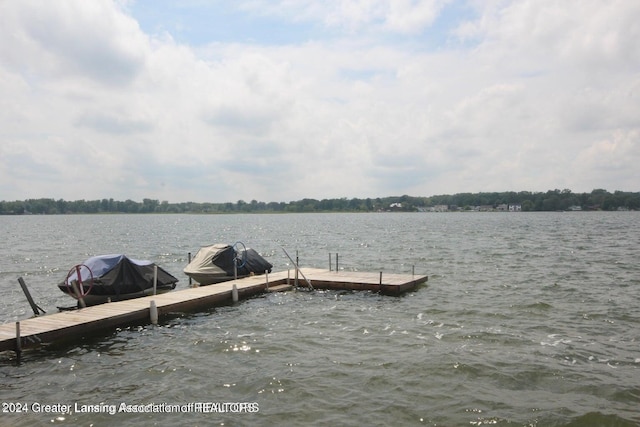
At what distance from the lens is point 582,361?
13.8 m

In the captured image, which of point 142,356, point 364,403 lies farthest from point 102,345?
point 364,403

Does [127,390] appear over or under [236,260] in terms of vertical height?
under

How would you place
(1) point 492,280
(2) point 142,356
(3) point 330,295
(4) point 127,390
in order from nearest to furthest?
(4) point 127,390 < (2) point 142,356 < (3) point 330,295 < (1) point 492,280

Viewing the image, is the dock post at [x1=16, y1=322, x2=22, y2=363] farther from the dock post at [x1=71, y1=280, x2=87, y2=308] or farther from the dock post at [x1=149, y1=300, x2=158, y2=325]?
the dock post at [x1=149, y1=300, x2=158, y2=325]

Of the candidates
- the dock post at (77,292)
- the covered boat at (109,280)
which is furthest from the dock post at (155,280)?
the dock post at (77,292)

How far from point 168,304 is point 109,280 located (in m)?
3.55

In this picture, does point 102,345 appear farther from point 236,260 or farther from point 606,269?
point 606,269

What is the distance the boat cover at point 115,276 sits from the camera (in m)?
20.5

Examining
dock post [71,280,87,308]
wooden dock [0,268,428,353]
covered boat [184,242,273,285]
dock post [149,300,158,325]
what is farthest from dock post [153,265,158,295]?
dock post [149,300,158,325]

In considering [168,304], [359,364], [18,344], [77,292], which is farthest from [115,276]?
[359,364]

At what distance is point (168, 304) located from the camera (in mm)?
19047

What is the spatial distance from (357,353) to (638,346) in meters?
9.10

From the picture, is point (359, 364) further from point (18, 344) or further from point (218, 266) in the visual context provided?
point (218, 266)

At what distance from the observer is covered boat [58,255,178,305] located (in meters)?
20.4
